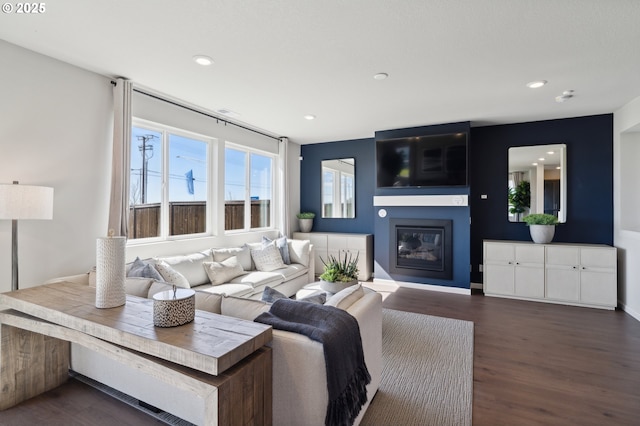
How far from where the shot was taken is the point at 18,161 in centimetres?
251

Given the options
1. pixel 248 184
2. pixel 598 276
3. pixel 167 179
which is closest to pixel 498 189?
pixel 598 276

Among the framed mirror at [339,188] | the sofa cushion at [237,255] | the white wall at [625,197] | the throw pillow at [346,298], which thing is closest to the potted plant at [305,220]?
the framed mirror at [339,188]

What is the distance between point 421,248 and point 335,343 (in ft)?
13.3

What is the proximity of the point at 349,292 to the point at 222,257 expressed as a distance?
2431 millimetres

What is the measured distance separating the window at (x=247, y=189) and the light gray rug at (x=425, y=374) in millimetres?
2867

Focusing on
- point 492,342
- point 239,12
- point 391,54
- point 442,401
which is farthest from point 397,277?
point 239,12

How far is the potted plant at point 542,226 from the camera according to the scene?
4414mm

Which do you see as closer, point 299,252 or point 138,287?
point 138,287

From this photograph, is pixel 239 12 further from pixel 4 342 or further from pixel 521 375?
pixel 521 375

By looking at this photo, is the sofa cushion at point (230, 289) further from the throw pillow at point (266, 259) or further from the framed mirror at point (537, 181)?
the framed mirror at point (537, 181)

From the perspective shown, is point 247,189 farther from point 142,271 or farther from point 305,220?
point 142,271

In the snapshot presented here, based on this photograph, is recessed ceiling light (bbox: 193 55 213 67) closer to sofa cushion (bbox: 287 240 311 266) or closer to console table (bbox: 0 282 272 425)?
console table (bbox: 0 282 272 425)

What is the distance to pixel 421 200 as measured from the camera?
506 cm

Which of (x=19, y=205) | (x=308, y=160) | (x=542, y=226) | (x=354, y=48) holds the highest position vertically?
(x=354, y=48)
